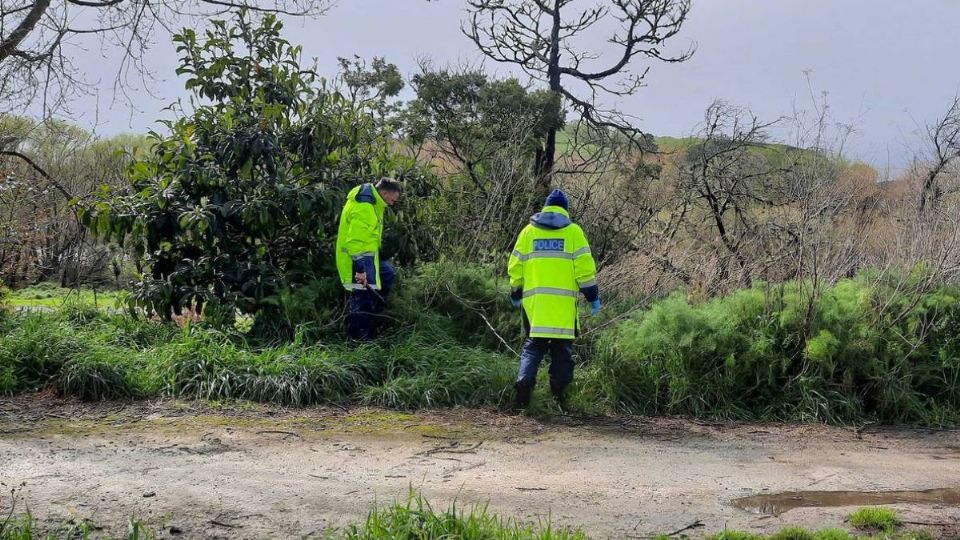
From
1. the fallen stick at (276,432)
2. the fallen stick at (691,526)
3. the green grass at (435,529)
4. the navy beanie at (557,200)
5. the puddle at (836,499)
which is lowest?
the puddle at (836,499)

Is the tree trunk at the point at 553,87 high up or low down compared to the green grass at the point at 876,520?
up

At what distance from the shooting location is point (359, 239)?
29.0 ft

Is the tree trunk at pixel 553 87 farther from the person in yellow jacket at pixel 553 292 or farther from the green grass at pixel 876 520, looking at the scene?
the green grass at pixel 876 520

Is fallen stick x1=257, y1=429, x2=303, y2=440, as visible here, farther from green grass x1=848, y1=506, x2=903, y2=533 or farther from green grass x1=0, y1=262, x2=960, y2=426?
green grass x1=848, y1=506, x2=903, y2=533

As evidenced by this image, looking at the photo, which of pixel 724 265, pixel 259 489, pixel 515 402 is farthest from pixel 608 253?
pixel 259 489

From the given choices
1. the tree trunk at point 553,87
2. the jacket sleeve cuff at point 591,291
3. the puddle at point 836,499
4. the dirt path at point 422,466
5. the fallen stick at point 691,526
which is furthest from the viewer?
the tree trunk at point 553,87

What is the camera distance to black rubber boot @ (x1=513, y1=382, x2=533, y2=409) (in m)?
7.73

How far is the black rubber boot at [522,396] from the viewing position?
7.73m

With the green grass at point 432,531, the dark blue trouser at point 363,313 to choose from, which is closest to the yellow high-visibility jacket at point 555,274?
the dark blue trouser at point 363,313

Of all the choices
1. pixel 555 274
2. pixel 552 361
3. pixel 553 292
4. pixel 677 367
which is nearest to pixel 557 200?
pixel 555 274

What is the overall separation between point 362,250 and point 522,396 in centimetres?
238

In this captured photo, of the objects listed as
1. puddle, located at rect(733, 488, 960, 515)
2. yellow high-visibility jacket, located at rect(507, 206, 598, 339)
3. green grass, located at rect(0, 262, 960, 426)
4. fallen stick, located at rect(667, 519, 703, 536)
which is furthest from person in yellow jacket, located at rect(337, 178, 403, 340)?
fallen stick, located at rect(667, 519, 703, 536)

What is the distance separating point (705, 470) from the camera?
241 inches

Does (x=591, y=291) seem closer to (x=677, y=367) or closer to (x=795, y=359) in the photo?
(x=677, y=367)
